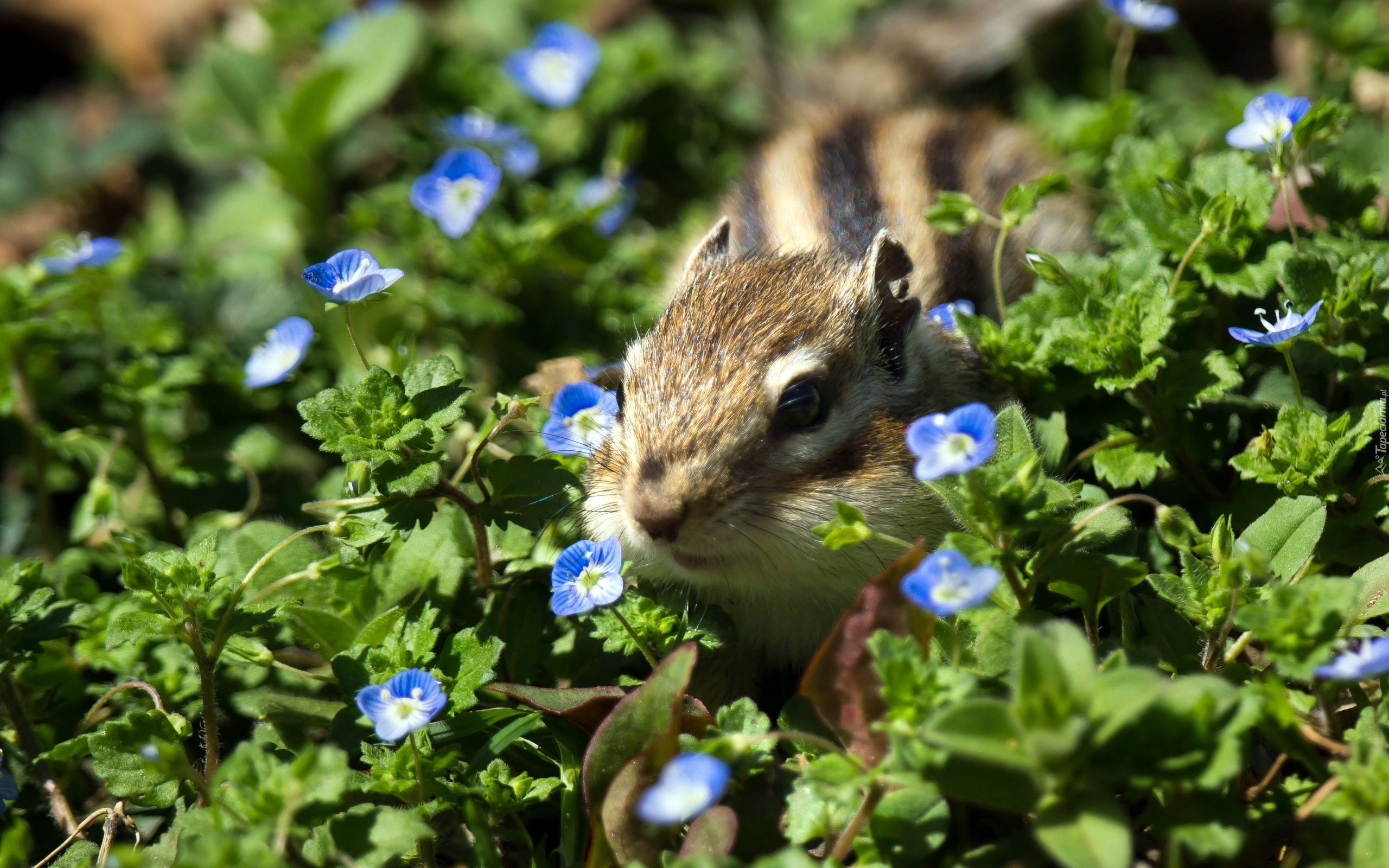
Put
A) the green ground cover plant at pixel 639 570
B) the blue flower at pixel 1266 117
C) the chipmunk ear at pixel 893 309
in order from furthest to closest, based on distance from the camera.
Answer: the chipmunk ear at pixel 893 309 → the blue flower at pixel 1266 117 → the green ground cover plant at pixel 639 570

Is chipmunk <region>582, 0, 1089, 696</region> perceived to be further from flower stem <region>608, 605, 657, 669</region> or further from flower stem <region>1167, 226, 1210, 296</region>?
flower stem <region>1167, 226, 1210, 296</region>

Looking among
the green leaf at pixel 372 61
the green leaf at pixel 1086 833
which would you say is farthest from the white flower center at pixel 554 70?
the green leaf at pixel 1086 833

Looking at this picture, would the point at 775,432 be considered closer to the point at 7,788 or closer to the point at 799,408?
the point at 799,408

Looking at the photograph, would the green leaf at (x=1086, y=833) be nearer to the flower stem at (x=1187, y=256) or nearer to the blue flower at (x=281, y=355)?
the flower stem at (x=1187, y=256)

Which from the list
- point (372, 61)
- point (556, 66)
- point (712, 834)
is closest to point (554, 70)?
point (556, 66)

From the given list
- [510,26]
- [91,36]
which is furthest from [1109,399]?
[91,36]

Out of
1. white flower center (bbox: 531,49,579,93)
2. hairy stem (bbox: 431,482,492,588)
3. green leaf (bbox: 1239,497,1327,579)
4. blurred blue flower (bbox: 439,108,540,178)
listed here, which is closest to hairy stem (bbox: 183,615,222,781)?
hairy stem (bbox: 431,482,492,588)
